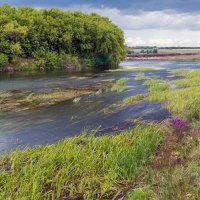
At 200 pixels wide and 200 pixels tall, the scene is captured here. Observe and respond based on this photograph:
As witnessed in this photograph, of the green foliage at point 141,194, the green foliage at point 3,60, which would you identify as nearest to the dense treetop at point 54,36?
the green foliage at point 3,60

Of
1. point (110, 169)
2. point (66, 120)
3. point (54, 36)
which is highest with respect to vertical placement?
point (54, 36)

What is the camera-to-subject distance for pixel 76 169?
1069cm

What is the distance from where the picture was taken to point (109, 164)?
10.9 m

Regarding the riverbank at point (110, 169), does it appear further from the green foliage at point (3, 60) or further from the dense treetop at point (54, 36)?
the dense treetop at point (54, 36)

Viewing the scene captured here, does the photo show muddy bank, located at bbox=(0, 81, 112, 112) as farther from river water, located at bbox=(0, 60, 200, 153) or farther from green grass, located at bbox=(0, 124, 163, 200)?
green grass, located at bbox=(0, 124, 163, 200)

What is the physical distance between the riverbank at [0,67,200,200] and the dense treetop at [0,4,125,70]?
63570 mm

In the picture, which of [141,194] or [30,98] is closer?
[141,194]

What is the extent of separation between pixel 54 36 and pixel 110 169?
74311 mm

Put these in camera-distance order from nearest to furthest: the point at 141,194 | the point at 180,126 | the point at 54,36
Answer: the point at 141,194 → the point at 180,126 → the point at 54,36

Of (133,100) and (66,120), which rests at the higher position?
(133,100)

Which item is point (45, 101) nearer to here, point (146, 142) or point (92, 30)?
point (146, 142)

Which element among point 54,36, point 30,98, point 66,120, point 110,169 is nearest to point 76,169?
point 110,169

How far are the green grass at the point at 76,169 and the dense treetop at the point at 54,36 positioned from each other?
209ft

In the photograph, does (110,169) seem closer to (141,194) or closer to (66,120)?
(141,194)
